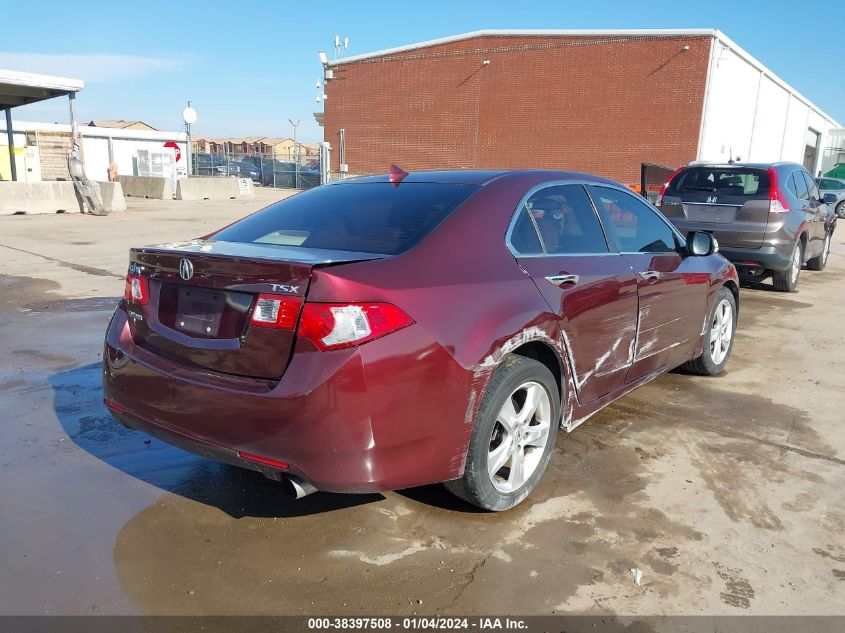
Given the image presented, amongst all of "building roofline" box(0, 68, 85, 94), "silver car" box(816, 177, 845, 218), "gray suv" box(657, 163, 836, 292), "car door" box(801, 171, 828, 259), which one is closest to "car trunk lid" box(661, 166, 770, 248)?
"gray suv" box(657, 163, 836, 292)

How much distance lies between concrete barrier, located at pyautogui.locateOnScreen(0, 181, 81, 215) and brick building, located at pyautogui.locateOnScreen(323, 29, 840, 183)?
19203 mm

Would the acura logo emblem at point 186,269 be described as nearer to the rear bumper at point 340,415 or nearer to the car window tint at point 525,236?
the rear bumper at point 340,415

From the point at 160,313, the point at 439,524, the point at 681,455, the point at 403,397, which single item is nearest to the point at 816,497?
the point at 681,455

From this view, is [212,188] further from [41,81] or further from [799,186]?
[799,186]

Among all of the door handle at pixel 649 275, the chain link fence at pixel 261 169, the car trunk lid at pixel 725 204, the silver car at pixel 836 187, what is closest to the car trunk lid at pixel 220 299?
the door handle at pixel 649 275

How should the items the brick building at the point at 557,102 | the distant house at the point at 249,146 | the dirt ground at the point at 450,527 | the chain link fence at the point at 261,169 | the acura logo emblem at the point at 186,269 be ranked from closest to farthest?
the dirt ground at the point at 450,527 < the acura logo emblem at the point at 186,269 < the brick building at the point at 557,102 < the chain link fence at the point at 261,169 < the distant house at the point at 249,146

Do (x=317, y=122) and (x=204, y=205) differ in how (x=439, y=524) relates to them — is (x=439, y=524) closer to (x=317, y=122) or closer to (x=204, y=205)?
(x=204, y=205)

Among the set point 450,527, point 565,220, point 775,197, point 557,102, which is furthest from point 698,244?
point 557,102

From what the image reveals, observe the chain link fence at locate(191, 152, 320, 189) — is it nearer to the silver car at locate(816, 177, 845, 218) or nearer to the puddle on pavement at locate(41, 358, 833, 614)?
the silver car at locate(816, 177, 845, 218)

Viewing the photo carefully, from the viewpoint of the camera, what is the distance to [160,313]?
118 inches

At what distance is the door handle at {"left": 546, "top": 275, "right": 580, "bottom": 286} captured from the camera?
3326 millimetres

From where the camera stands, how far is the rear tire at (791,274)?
9.03 metres

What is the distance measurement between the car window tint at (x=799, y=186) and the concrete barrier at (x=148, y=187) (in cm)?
2193

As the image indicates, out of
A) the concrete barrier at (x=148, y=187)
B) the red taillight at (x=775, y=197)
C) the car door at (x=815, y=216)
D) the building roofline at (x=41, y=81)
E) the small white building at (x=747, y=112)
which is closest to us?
the red taillight at (x=775, y=197)
